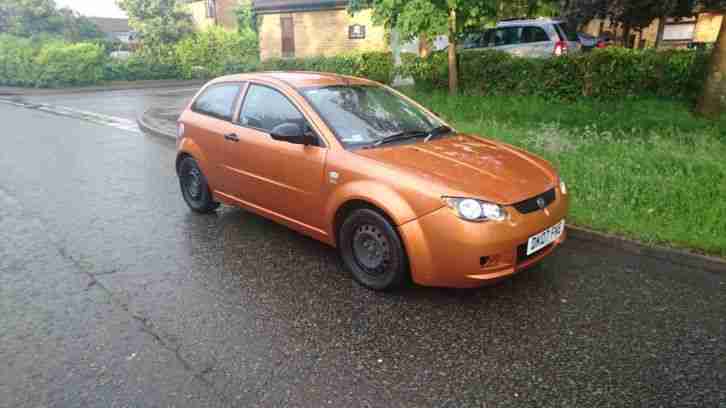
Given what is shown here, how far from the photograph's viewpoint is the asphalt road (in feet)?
9.26

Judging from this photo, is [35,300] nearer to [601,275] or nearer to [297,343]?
[297,343]

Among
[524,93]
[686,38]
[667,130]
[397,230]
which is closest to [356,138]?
[397,230]

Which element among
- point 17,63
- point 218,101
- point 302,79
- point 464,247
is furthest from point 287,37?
point 464,247

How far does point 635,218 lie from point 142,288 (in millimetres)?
4481

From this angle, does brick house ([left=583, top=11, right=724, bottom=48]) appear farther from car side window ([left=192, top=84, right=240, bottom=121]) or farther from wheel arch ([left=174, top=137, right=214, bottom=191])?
wheel arch ([left=174, top=137, right=214, bottom=191])

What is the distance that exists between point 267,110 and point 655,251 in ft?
12.1

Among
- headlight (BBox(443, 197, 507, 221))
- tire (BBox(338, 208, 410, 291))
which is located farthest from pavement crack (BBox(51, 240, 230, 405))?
headlight (BBox(443, 197, 507, 221))

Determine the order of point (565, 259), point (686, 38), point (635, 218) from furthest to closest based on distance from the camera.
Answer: point (686, 38) < point (635, 218) < point (565, 259)

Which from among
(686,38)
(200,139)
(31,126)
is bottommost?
(31,126)

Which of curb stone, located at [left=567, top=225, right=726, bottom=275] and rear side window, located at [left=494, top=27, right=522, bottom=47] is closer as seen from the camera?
curb stone, located at [left=567, top=225, right=726, bottom=275]

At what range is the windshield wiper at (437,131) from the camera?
4570mm

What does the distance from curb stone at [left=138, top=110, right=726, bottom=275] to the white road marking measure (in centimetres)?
1051

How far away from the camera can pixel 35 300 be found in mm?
3871

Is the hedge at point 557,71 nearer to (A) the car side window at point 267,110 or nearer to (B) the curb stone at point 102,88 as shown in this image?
(A) the car side window at point 267,110
